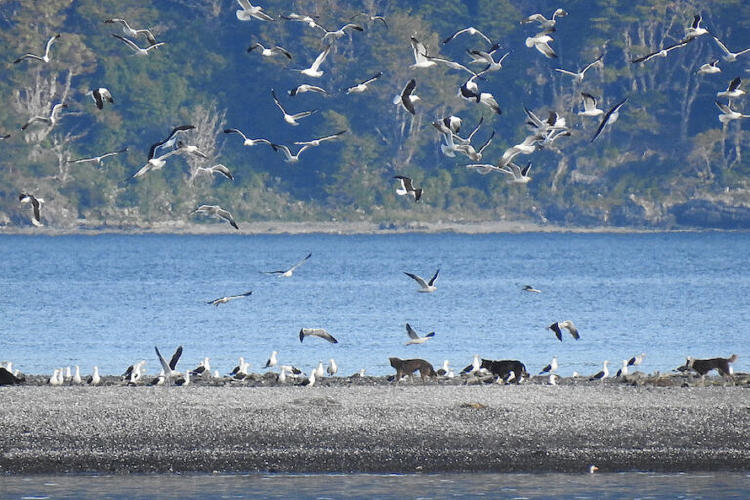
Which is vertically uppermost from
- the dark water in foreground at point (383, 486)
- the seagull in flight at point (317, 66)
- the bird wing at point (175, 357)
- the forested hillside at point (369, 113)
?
the forested hillside at point (369, 113)

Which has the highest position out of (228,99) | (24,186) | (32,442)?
(228,99)

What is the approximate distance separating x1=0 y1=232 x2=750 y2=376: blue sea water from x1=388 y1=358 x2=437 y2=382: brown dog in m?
4.59

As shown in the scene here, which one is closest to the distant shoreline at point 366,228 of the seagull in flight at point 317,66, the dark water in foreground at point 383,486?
the seagull in flight at point 317,66

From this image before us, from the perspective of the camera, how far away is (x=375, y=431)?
2022 centimetres

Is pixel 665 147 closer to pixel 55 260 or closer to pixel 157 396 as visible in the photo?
pixel 55 260

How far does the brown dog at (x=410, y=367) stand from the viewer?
25.4 metres

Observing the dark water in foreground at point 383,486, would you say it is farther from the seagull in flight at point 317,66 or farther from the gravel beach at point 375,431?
the seagull in flight at point 317,66

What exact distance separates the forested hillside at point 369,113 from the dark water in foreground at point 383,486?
270 ft

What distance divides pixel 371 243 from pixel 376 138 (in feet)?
24.2

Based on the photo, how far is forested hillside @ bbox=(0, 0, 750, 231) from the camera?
4006 inches

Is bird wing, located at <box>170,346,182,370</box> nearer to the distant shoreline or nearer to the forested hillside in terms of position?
the forested hillside

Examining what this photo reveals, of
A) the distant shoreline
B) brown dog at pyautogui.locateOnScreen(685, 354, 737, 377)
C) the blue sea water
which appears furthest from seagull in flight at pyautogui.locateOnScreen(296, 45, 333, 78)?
the distant shoreline

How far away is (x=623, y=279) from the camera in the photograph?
66.8 meters

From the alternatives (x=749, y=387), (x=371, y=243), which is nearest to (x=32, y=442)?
(x=749, y=387)
